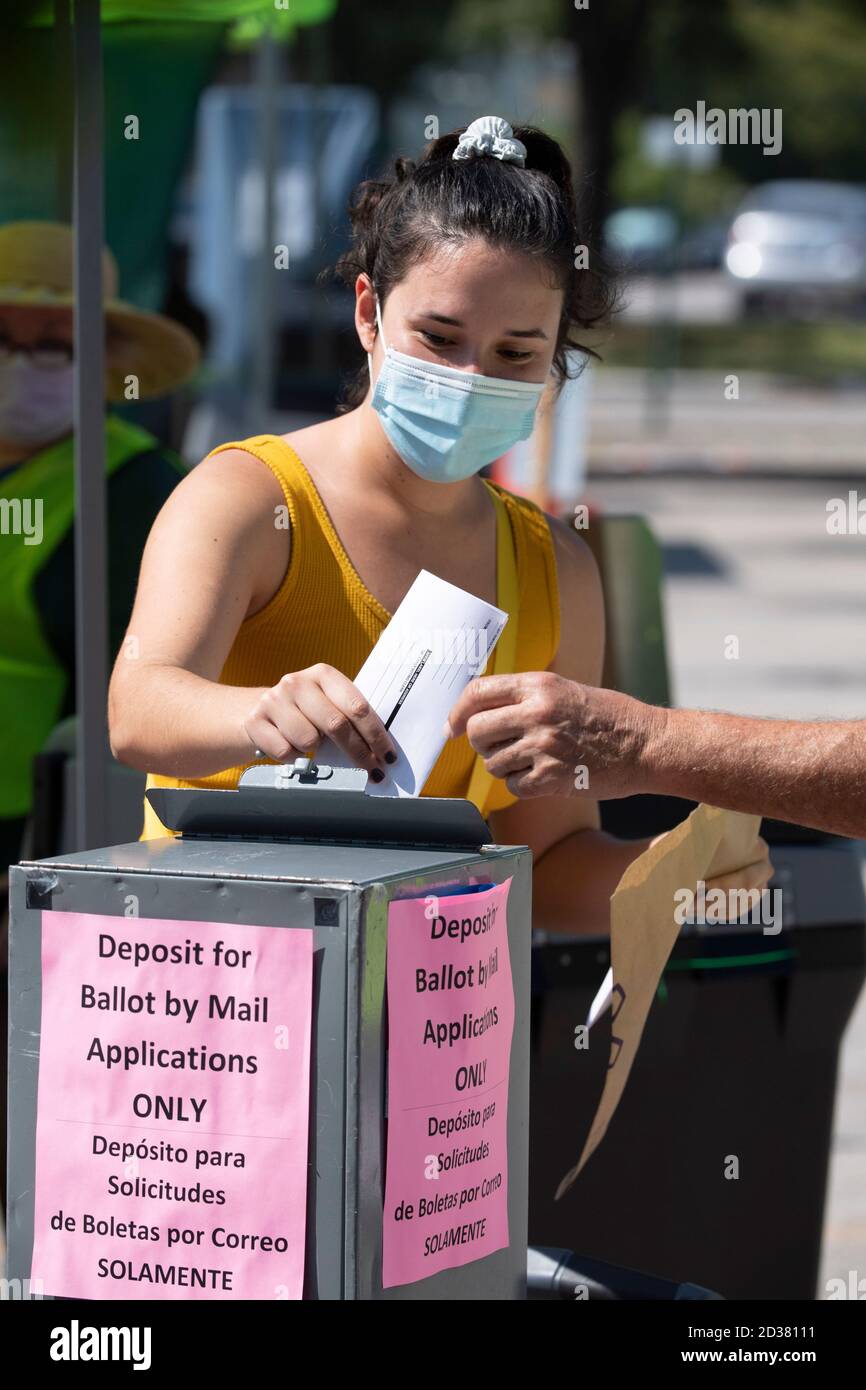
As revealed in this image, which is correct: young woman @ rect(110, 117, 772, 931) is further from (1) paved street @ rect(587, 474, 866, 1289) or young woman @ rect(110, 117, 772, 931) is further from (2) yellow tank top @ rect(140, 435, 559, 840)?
(1) paved street @ rect(587, 474, 866, 1289)

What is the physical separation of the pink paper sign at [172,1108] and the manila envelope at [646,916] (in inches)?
15.5

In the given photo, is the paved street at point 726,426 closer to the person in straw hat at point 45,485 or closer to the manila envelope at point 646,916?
the person in straw hat at point 45,485

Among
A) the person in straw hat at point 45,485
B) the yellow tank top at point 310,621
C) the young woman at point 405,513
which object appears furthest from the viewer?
the person in straw hat at point 45,485

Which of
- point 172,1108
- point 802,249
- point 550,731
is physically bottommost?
point 172,1108

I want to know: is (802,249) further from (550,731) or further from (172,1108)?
(172,1108)

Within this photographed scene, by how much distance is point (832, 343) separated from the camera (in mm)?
31672

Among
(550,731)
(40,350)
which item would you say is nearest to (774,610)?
(40,350)

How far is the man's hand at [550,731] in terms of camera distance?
1.68 meters

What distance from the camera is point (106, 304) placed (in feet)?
11.9

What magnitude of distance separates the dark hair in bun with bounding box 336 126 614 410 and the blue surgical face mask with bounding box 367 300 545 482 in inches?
4.2

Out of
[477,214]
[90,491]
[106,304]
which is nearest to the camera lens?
[477,214]

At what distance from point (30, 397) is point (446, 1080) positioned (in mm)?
2284

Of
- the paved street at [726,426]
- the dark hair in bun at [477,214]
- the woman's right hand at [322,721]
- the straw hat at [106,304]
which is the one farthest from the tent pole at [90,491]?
the paved street at [726,426]

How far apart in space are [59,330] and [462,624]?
2092 mm
